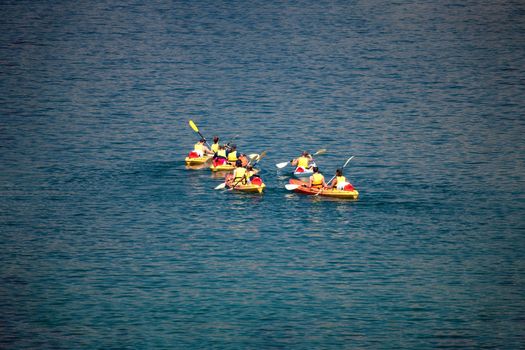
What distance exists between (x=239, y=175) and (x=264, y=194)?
1774 millimetres

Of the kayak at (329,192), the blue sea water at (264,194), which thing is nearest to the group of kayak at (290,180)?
the kayak at (329,192)

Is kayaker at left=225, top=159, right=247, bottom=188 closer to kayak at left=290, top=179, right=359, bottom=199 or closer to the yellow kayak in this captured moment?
kayak at left=290, top=179, right=359, bottom=199

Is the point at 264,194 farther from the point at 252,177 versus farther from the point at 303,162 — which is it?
the point at 303,162

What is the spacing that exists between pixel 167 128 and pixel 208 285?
115 feet

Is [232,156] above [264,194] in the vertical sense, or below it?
above

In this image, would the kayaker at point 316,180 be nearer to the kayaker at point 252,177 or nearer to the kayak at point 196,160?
the kayaker at point 252,177

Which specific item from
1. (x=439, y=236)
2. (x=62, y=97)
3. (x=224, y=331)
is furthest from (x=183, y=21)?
(x=224, y=331)

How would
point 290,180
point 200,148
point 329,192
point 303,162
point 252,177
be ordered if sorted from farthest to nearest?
1. point 200,148
2. point 303,162
3. point 290,180
4. point 252,177
5. point 329,192

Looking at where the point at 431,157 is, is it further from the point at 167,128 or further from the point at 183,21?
the point at 183,21

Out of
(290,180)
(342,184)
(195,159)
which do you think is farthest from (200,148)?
(342,184)

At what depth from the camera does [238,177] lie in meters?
60.3

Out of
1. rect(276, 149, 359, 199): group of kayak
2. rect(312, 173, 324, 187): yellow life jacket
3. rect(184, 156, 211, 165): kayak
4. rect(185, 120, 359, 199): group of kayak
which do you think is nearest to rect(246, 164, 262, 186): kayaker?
rect(185, 120, 359, 199): group of kayak

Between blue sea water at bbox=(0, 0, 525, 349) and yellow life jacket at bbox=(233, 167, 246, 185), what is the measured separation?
124 centimetres

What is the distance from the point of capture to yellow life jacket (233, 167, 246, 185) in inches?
2366
